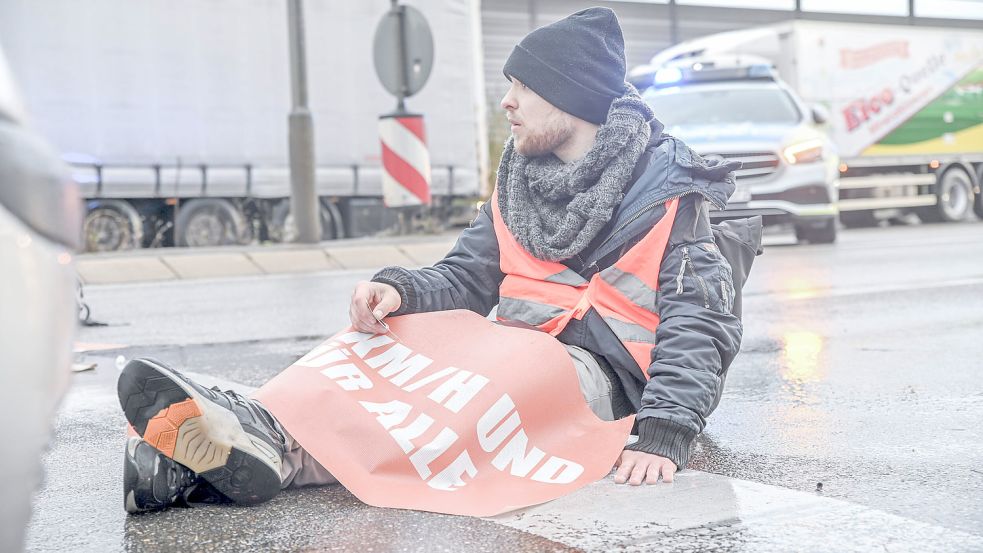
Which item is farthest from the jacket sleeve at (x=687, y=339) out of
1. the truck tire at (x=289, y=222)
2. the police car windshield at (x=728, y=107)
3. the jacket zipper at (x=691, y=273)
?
the truck tire at (x=289, y=222)

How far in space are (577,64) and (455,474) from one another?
43.8 inches

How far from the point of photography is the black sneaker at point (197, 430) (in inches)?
92.5

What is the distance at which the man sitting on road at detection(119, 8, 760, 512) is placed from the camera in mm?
2471

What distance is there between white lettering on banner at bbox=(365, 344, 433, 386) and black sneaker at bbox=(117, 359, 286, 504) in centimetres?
39

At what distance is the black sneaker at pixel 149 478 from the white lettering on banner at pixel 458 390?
0.55m

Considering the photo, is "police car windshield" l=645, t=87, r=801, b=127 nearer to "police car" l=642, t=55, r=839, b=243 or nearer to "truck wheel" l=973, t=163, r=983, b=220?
"police car" l=642, t=55, r=839, b=243

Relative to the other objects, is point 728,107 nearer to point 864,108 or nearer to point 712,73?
point 712,73

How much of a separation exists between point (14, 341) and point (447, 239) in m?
10.2

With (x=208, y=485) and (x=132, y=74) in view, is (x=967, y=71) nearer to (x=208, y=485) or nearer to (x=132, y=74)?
(x=132, y=74)

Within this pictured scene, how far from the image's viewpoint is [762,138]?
39.4 ft

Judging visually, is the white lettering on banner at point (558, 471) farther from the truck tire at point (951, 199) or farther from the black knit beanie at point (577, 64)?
the truck tire at point (951, 199)

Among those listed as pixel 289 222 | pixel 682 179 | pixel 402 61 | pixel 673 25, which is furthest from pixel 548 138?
pixel 673 25

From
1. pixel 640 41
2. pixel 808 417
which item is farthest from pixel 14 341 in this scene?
pixel 640 41

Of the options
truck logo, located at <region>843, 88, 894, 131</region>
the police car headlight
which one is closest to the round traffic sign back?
the police car headlight
